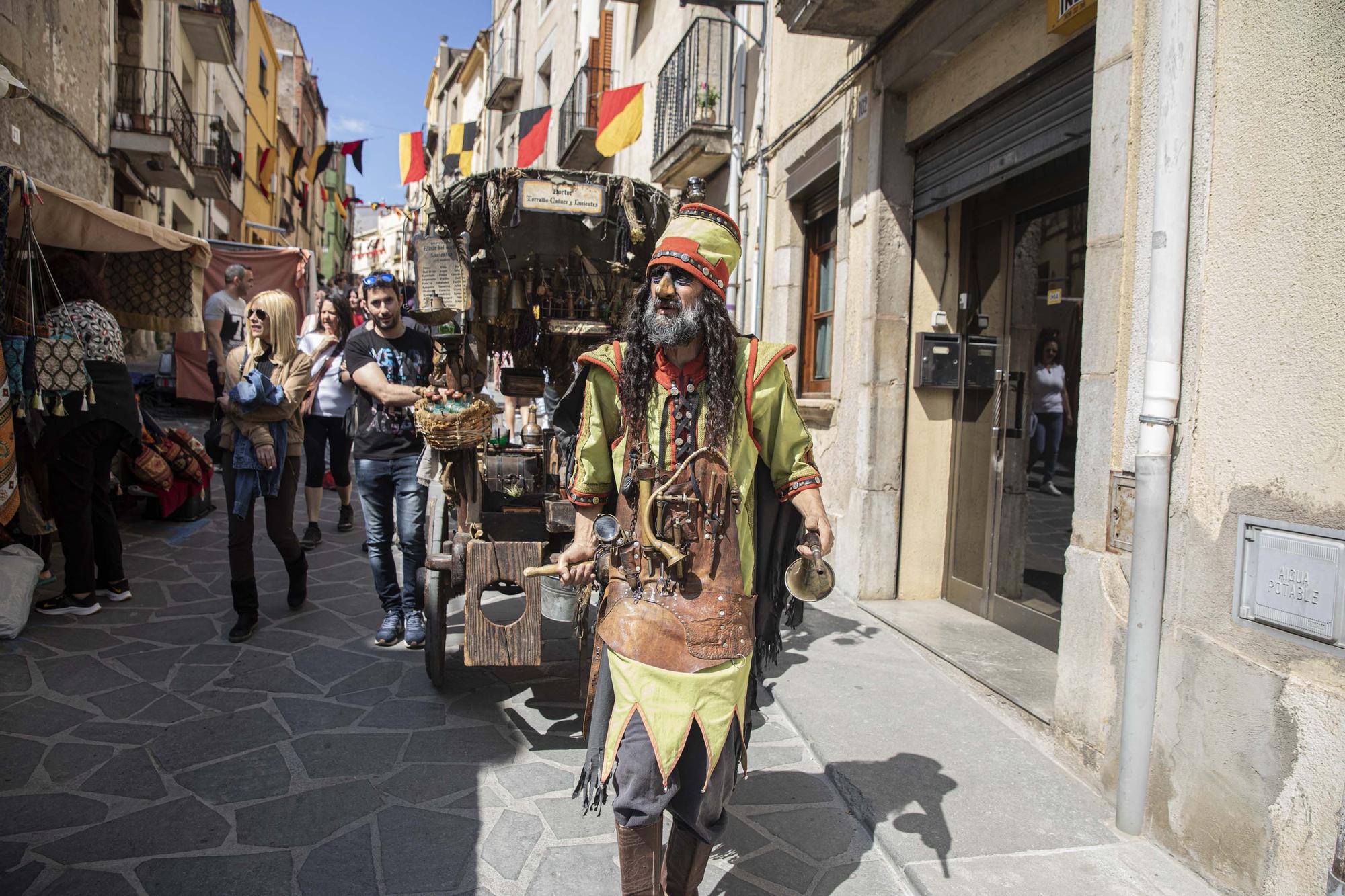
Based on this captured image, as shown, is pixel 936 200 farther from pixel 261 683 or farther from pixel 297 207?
pixel 297 207

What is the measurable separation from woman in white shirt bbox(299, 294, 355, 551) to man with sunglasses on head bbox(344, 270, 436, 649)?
Answer: 188cm

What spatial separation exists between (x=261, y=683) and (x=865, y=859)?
2972mm

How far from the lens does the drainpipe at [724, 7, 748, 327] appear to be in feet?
30.3

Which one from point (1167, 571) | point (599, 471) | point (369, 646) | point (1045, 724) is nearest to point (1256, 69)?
point (1167, 571)

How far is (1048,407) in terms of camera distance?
5.12 meters

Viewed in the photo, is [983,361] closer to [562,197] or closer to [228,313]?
[562,197]

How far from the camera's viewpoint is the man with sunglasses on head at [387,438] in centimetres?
457

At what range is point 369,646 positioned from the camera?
4.76m

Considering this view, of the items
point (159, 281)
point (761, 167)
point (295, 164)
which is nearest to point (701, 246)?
point (159, 281)

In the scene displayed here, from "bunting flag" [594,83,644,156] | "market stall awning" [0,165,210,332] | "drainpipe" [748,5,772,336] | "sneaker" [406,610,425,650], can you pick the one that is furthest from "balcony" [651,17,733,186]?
"sneaker" [406,610,425,650]

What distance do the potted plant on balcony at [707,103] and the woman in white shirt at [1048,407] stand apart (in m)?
5.78

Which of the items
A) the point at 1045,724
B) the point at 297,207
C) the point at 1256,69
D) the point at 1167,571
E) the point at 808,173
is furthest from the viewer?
the point at 297,207

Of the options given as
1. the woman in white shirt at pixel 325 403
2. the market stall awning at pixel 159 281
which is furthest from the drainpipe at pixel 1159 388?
the market stall awning at pixel 159 281

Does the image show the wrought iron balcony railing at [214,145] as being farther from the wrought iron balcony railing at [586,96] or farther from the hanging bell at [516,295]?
the hanging bell at [516,295]
